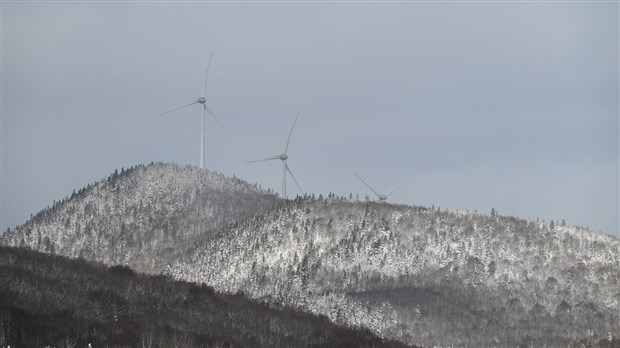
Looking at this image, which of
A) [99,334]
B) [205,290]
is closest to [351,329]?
[205,290]

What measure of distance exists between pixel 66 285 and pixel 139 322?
173 inches

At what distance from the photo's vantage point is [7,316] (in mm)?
30812

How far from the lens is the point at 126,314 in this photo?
38938mm

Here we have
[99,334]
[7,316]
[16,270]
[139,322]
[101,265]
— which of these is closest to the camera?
[7,316]

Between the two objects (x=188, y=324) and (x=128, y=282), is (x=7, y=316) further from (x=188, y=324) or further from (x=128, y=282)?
(x=128, y=282)

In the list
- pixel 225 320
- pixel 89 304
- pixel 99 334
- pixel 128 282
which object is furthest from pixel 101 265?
pixel 99 334

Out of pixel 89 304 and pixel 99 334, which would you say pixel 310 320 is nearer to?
pixel 89 304

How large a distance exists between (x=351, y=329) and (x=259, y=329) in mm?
9199

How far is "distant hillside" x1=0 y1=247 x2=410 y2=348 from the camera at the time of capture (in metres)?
32.0

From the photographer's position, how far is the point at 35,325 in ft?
105

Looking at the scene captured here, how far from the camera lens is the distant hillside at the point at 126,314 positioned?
105ft

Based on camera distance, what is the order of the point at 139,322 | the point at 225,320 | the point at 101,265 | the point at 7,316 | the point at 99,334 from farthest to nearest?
the point at 101,265
the point at 225,320
the point at 139,322
the point at 99,334
the point at 7,316

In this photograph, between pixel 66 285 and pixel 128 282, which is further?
pixel 128 282

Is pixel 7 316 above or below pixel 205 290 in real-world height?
below
